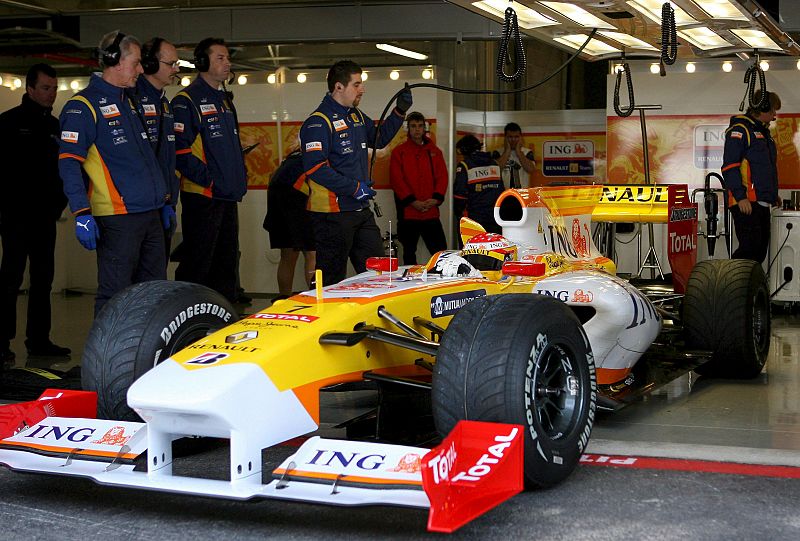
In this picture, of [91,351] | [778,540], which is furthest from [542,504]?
[91,351]

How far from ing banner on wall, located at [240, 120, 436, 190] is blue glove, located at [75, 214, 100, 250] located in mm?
6113

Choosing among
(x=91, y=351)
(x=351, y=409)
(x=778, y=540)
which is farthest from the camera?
(x=351, y=409)

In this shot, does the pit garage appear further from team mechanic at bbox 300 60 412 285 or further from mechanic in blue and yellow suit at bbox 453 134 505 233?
mechanic in blue and yellow suit at bbox 453 134 505 233

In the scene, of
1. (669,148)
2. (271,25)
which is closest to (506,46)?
(271,25)

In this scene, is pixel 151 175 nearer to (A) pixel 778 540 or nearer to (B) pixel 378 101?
(A) pixel 778 540

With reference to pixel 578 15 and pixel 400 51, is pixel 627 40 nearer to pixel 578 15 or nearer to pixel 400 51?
pixel 578 15

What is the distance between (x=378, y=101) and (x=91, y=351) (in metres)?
7.79

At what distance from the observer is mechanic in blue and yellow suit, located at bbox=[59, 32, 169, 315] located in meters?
6.26

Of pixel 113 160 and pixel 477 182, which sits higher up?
pixel 113 160

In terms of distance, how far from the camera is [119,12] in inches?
440

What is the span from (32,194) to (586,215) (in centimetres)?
383

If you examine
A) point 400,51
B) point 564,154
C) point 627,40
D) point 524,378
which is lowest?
point 524,378

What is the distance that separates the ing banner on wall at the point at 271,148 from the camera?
12.2 m

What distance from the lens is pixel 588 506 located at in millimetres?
4152
